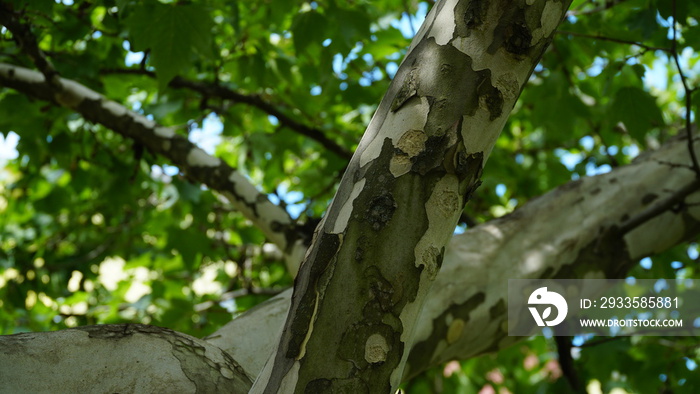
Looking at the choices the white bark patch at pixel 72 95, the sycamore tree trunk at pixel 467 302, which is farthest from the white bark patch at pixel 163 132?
the sycamore tree trunk at pixel 467 302

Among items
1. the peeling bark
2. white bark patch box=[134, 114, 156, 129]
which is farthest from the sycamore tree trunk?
white bark patch box=[134, 114, 156, 129]

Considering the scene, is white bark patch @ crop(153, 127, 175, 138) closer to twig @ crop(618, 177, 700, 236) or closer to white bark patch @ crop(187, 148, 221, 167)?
white bark patch @ crop(187, 148, 221, 167)

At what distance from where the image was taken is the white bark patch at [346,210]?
0.90 m

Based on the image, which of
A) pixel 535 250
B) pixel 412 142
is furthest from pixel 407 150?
pixel 535 250

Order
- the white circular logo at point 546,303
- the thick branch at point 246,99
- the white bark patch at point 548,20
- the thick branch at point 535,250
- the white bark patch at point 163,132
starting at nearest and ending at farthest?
the white bark patch at point 548,20
the thick branch at point 535,250
the white circular logo at point 546,303
the white bark patch at point 163,132
the thick branch at point 246,99

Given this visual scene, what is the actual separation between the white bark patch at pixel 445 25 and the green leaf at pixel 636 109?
1.40 metres

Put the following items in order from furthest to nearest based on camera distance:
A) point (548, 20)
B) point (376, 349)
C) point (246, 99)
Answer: point (246, 99)
point (548, 20)
point (376, 349)

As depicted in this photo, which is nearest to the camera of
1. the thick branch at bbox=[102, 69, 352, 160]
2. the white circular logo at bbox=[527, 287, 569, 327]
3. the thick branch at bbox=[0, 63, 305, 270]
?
the white circular logo at bbox=[527, 287, 569, 327]

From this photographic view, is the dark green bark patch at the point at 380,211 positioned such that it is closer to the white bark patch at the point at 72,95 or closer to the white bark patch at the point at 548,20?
the white bark patch at the point at 548,20

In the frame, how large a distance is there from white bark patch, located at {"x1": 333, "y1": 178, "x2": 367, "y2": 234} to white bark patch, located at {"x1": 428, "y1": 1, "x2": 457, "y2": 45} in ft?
0.84

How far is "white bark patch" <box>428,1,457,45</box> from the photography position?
972mm

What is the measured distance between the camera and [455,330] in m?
1.71

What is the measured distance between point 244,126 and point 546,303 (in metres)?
1.87

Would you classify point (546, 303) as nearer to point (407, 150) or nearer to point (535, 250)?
point (535, 250)
